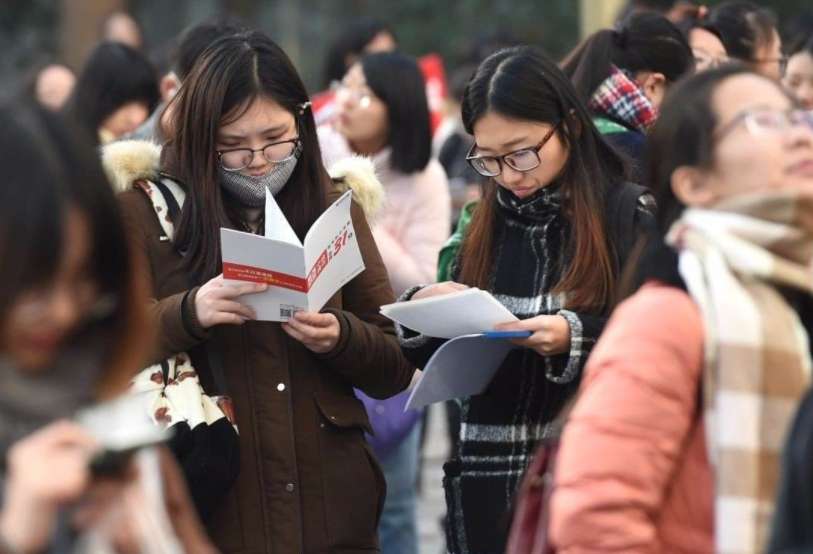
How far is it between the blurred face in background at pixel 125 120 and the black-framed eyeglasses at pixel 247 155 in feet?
8.04

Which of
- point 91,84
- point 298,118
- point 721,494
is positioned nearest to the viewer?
point 721,494

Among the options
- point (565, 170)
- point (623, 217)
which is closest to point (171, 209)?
point (565, 170)

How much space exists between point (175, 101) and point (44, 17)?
58.2 ft

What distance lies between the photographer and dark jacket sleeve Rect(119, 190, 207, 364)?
354 cm

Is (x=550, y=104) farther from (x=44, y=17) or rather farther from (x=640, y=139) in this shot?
(x=44, y=17)

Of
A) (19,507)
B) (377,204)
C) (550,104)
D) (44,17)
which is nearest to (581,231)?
A: (550,104)

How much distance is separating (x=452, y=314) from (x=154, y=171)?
84 cm

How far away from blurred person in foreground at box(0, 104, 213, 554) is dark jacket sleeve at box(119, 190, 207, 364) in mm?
1464

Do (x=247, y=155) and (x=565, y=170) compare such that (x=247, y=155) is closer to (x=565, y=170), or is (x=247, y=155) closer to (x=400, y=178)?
(x=565, y=170)

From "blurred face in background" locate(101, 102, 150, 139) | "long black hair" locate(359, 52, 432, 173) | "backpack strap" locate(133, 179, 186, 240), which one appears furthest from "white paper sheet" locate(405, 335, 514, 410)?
"blurred face in background" locate(101, 102, 150, 139)

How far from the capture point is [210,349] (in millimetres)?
3682

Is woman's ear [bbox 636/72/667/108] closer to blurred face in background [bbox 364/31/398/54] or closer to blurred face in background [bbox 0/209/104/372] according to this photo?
blurred face in background [bbox 0/209/104/372]

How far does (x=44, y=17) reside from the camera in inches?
818

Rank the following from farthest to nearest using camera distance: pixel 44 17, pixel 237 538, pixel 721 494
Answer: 1. pixel 44 17
2. pixel 237 538
3. pixel 721 494
